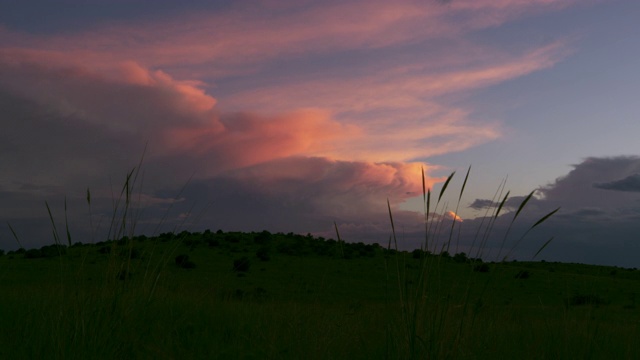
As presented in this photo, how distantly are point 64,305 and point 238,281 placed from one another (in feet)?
37.4

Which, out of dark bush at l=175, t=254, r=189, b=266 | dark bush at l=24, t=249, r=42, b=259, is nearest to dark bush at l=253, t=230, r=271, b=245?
dark bush at l=175, t=254, r=189, b=266

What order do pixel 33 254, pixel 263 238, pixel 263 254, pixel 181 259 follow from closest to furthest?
pixel 181 259, pixel 263 254, pixel 33 254, pixel 263 238

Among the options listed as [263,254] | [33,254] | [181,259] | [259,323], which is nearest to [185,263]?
[181,259]

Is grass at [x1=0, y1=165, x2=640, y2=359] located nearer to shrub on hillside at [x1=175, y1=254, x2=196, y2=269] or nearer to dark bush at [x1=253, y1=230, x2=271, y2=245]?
shrub on hillside at [x1=175, y1=254, x2=196, y2=269]

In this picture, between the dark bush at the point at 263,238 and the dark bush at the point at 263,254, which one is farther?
the dark bush at the point at 263,238

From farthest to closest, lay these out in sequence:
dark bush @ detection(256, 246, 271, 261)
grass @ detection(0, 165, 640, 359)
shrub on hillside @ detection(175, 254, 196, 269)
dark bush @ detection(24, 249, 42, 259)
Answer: dark bush @ detection(24, 249, 42, 259) < dark bush @ detection(256, 246, 271, 261) < shrub on hillside @ detection(175, 254, 196, 269) < grass @ detection(0, 165, 640, 359)

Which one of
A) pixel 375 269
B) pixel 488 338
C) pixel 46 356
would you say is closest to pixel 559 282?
pixel 375 269

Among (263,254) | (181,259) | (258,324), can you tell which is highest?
(263,254)

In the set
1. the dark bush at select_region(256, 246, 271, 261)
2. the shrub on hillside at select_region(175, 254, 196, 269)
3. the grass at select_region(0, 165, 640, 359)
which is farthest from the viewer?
the dark bush at select_region(256, 246, 271, 261)

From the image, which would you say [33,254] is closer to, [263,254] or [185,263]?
[185,263]

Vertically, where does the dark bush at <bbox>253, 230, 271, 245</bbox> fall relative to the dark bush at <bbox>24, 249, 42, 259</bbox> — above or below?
above

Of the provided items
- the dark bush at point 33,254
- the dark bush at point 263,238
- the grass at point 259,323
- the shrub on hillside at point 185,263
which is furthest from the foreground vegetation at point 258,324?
the dark bush at point 33,254

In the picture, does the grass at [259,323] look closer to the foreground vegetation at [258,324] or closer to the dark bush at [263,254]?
the foreground vegetation at [258,324]

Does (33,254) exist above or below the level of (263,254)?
below
